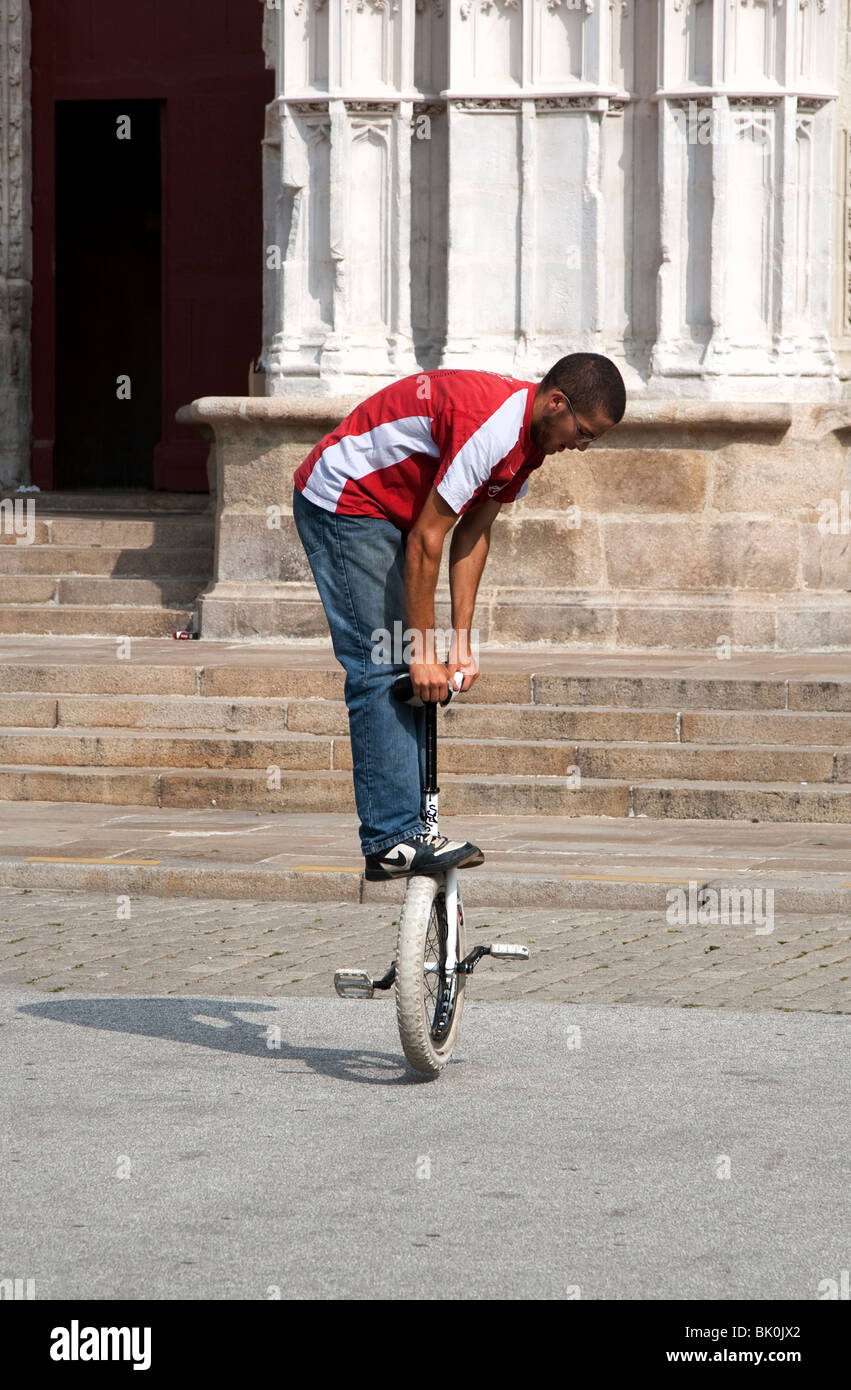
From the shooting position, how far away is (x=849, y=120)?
41.2ft

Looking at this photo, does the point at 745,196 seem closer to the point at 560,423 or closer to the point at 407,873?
the point at 560,423

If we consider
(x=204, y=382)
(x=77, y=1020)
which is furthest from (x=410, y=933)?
(x=204, y=382)

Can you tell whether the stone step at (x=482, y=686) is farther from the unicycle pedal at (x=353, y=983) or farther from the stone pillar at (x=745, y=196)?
the unicycle pedal at (x=353, y=983)

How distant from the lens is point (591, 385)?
4949mm

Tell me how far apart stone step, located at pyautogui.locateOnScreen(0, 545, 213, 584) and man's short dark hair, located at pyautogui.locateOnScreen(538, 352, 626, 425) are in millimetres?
7832

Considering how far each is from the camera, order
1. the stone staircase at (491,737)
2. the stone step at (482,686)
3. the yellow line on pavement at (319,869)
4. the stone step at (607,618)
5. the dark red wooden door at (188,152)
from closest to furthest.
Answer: the yellow line on pavement at (319,869), the stone staircase at (491,737), the stone step at (482,686), the stone step at (607,618), the dark red wooden door at (188,152)

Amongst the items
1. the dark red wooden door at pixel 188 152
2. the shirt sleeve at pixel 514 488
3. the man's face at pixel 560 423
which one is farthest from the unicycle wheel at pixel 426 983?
the dark red wooden door at pixel 188 152

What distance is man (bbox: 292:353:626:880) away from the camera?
498 cm

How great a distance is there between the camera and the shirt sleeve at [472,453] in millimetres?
4957

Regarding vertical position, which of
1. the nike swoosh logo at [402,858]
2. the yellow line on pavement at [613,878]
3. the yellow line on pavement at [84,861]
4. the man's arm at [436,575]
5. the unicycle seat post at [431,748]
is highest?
the man's arm at [436,575]

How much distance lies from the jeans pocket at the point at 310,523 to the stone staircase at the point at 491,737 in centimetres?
427

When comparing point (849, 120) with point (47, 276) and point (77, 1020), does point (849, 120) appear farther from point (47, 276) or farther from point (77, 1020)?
point (77, 1020)

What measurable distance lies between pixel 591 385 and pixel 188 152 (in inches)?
424

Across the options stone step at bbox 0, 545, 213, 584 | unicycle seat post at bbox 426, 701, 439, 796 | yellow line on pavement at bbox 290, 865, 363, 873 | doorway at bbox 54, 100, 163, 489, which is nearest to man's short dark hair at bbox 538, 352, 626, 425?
unicycle seat post at bbox 426, 701, 439, 796
